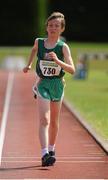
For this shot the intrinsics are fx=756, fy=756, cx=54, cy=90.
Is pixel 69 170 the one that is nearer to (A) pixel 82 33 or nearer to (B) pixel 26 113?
(B) pixel 26 113

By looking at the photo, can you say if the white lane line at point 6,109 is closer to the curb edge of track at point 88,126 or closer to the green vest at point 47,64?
the curb edge of track at point 88,126

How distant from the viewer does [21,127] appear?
1462 cm

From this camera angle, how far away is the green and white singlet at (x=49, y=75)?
9828 mm

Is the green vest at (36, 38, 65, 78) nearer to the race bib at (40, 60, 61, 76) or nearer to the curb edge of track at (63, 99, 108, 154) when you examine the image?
the race bib at (40, 60, 61, 76)

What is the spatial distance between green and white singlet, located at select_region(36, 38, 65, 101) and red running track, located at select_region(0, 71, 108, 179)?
0.96 metres

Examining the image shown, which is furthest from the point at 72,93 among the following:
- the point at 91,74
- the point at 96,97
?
the point at 91,74

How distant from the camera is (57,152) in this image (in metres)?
11.2

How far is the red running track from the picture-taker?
9.38 metres

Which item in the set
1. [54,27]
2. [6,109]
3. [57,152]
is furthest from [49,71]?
[6,109]

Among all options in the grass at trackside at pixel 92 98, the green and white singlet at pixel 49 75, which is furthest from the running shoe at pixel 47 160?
the grass at trackside at pixel 92 98

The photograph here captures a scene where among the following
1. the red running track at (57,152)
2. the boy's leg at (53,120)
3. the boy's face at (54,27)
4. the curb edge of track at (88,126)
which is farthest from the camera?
the curb edge of track at (88,126)

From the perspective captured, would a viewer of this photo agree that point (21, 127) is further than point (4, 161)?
Yes

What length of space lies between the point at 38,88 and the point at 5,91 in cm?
1412

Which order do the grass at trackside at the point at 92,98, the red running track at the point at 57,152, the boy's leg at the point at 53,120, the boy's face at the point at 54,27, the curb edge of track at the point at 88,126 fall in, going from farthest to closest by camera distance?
the grass at trackside at the point at 92,98 → the curb edge of track at the point at 88,126 → the boy's leg at the point at 53,120 → the boy's face at the point at 54,27 → the red running track at the point at 57,152
